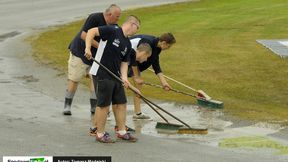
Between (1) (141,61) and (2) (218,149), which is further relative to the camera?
(1) (141,61)

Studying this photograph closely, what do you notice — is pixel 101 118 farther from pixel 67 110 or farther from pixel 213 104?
pixel 213 104

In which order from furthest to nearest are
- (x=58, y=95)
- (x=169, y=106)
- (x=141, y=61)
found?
(x=58, y=95) → (x=169, y=106) → (x=141, y=61)

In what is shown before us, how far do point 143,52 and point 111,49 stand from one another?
956 millimetres

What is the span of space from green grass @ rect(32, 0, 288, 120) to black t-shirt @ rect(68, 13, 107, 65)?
7.80 ft

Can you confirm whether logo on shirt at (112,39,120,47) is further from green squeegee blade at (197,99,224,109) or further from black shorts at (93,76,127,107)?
green squeegee blade at (197,99,224,109)

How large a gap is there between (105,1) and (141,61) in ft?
73.4

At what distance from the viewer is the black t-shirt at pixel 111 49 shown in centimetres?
859

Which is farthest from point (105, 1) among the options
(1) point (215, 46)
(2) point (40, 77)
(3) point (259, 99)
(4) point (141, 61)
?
(4) point (141, 61)

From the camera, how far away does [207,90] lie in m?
13.0

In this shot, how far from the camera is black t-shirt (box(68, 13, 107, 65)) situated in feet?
32.2

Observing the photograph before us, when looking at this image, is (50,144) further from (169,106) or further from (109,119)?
(169,106)

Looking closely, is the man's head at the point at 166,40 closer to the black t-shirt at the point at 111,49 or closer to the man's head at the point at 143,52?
the man's head at the point at 143,52

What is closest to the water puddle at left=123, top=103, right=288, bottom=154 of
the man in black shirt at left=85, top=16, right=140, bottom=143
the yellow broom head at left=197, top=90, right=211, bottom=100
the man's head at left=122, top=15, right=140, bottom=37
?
the yellow broom head at left=197, top=90, right=211, bottom=100

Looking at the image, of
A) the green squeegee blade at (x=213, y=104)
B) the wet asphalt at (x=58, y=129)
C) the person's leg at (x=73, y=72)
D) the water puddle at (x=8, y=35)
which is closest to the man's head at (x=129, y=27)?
the wet asphalt at (x=58, y=129)
